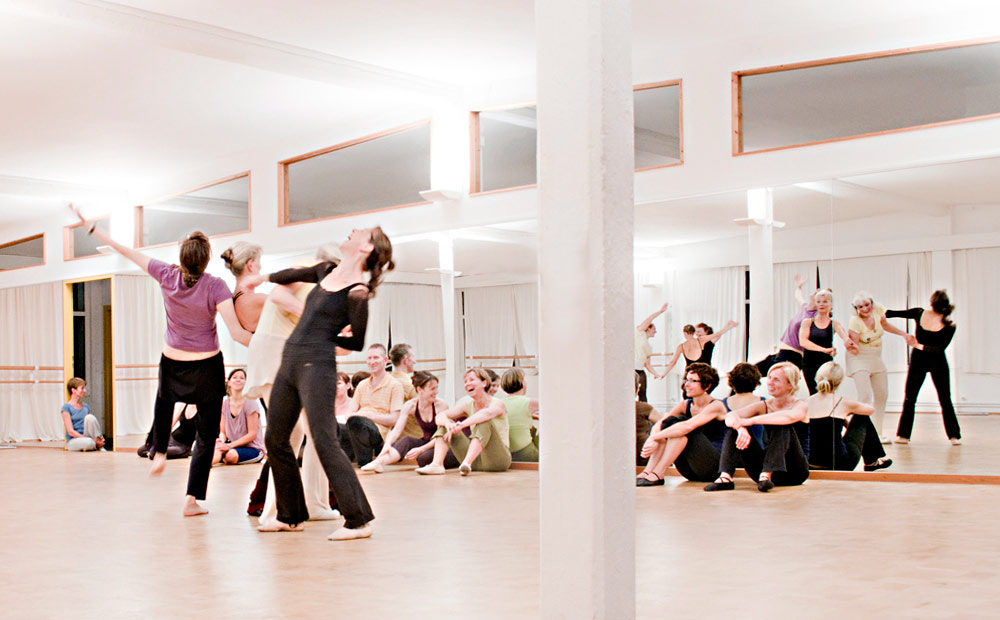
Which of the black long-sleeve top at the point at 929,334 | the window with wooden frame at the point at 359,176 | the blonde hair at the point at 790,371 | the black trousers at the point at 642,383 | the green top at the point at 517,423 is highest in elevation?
the window with wooden frame at the point at 359,176

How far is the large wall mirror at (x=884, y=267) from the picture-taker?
6.11 metres

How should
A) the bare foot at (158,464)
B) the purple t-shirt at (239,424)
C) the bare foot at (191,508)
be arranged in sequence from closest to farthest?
the bare foot at (158,464) → the bare foot at (191,508) → the purple t-shirt at (239,424)

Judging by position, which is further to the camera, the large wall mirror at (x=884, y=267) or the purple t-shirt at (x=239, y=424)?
the purple t-shirt at (x=239, y=424)

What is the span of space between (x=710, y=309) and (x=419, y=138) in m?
3.30

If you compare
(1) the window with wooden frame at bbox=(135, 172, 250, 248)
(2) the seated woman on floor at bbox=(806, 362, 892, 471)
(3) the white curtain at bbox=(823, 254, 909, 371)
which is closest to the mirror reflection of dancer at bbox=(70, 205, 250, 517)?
(2) the seated woman on floor at bbox=(806, 362, 892, 471)

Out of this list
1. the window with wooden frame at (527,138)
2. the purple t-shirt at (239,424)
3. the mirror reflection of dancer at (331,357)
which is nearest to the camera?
the mirror reflection of dancer at (331,357)

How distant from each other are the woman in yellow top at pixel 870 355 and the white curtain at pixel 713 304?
0.75 m

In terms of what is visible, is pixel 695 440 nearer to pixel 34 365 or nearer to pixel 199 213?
pixel 199 213

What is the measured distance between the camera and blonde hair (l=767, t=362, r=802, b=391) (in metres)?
6.10

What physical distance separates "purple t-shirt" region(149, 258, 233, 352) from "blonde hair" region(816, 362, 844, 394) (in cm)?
374

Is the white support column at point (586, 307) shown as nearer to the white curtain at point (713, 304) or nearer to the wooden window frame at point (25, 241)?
the white curtain at point (713, 304)

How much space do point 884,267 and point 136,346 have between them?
28.7 ft

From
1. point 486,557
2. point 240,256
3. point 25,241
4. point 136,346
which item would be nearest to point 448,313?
point 240,256

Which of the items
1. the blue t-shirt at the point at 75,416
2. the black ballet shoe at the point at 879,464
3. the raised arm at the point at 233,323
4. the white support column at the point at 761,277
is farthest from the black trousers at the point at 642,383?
the blue t-shirt at the point at 75,416
